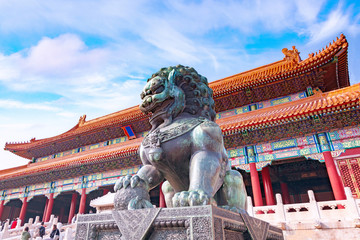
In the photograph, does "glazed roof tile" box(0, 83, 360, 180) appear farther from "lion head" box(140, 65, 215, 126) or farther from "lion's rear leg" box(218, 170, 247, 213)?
"lion's rear leg" box(218, 170, 247, 213)

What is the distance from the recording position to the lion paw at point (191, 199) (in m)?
1.68

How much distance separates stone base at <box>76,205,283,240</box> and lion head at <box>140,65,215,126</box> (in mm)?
997

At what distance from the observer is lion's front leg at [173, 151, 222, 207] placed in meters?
1.69

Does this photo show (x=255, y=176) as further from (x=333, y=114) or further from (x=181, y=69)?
(x=181, y=69)

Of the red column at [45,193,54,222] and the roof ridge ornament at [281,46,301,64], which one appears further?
the red column at [45,193,54,222]

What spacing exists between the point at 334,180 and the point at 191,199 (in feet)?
28.5

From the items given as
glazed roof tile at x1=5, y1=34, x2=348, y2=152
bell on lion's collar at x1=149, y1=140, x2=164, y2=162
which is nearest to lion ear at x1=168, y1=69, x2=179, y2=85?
bell on lion's collar at x1=149, y1=140, x2=164, y2=162

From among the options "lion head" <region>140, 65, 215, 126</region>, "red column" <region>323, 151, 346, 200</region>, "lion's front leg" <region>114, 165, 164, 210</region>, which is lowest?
"lion's front leg" <region>114, 165, 164, 210</region>

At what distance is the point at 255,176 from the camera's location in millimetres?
9898

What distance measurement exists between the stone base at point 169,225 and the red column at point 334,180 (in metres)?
Answer: 7.94

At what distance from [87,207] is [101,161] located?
A: 317 inches

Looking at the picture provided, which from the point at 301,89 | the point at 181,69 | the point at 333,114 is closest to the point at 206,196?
the point at 181,69

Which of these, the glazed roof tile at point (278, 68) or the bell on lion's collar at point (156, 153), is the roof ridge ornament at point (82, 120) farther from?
the bell on lion's collar at point (156, 153)

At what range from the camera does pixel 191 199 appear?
168 centimetres
